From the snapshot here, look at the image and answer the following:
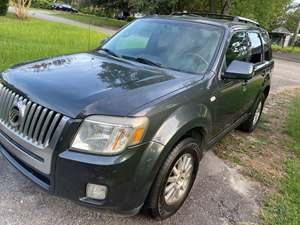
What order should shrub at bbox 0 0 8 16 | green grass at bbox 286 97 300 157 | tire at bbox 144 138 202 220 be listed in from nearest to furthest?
tire at bbox 144 138 202 220
green grass at bbox 286 97 300 157
shrub at bbox 0 0 8 16

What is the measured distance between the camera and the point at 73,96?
2568 mm

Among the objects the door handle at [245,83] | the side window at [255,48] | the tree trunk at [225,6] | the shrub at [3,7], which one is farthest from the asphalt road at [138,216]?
the tree trunk at [225,6]

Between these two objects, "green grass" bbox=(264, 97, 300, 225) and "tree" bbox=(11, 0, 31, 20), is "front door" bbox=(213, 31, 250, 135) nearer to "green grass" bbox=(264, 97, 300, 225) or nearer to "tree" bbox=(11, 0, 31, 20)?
"green grass" bbox=(264, 97, 300, 225)

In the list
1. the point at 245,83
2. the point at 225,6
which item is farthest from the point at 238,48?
the point at 225,6

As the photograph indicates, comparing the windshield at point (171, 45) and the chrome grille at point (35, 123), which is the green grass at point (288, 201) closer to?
the windshield at point (171, 45)

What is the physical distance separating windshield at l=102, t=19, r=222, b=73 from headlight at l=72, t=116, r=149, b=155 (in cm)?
138

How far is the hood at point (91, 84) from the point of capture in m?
2.48

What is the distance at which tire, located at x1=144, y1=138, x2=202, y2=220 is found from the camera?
2.74 meters

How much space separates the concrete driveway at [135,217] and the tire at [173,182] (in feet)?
0.42

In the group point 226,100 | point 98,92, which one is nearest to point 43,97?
point 98,92

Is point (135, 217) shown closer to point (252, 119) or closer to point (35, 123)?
point (35, 123)

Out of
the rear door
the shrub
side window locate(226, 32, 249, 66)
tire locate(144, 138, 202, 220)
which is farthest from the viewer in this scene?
the shrub

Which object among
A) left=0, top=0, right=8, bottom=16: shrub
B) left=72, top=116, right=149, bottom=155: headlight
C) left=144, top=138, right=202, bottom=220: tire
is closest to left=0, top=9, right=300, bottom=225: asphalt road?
left=144, top=138, right=202, bottom=220: tire

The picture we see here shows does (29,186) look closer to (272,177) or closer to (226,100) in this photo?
(226,100)
